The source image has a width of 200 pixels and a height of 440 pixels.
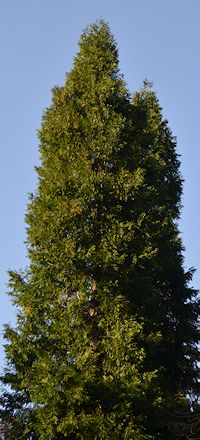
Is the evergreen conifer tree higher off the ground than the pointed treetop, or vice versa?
the pointed treetop

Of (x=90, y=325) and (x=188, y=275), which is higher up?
(x=188, y=275)

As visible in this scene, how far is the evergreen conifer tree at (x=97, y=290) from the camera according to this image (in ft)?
39.1

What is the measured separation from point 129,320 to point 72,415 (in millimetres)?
2518

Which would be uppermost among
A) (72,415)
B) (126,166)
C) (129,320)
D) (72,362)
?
(126,166)

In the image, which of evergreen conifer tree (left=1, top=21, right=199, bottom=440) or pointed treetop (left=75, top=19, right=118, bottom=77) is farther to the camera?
pointed treetop (left=75, top=19, right=118, bottom=77)

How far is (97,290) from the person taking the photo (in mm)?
13531

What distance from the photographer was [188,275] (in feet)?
63.7

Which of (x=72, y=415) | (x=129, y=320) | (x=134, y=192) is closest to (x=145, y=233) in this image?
(x=134, y=192)

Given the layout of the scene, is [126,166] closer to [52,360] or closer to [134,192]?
[134,192]

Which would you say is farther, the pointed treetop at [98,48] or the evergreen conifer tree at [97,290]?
the pointed treetop at [98,48]

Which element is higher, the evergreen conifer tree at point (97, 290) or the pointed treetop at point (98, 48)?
the pointed treetop at point (98, 48)

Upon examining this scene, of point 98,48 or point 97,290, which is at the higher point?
point 98,48

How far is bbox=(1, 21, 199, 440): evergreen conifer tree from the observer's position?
11.9 metres

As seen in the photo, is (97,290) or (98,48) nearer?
(97,290)
